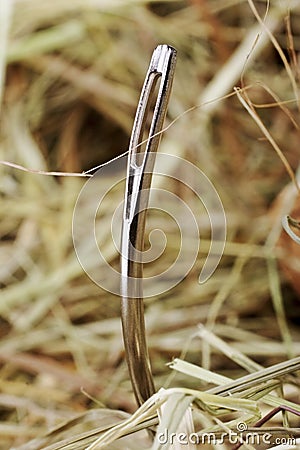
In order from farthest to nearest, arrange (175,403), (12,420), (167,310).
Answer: (167,310) → (12,420) → (175,403)

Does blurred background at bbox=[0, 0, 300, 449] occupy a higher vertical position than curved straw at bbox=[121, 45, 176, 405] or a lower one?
higher

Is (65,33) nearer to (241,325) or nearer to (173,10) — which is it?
(173,10)

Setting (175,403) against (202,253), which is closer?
(175,403)

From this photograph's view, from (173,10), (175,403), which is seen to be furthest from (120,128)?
(175,403)

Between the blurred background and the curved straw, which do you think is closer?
the curved straw

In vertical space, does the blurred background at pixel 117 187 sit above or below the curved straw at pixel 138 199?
above
